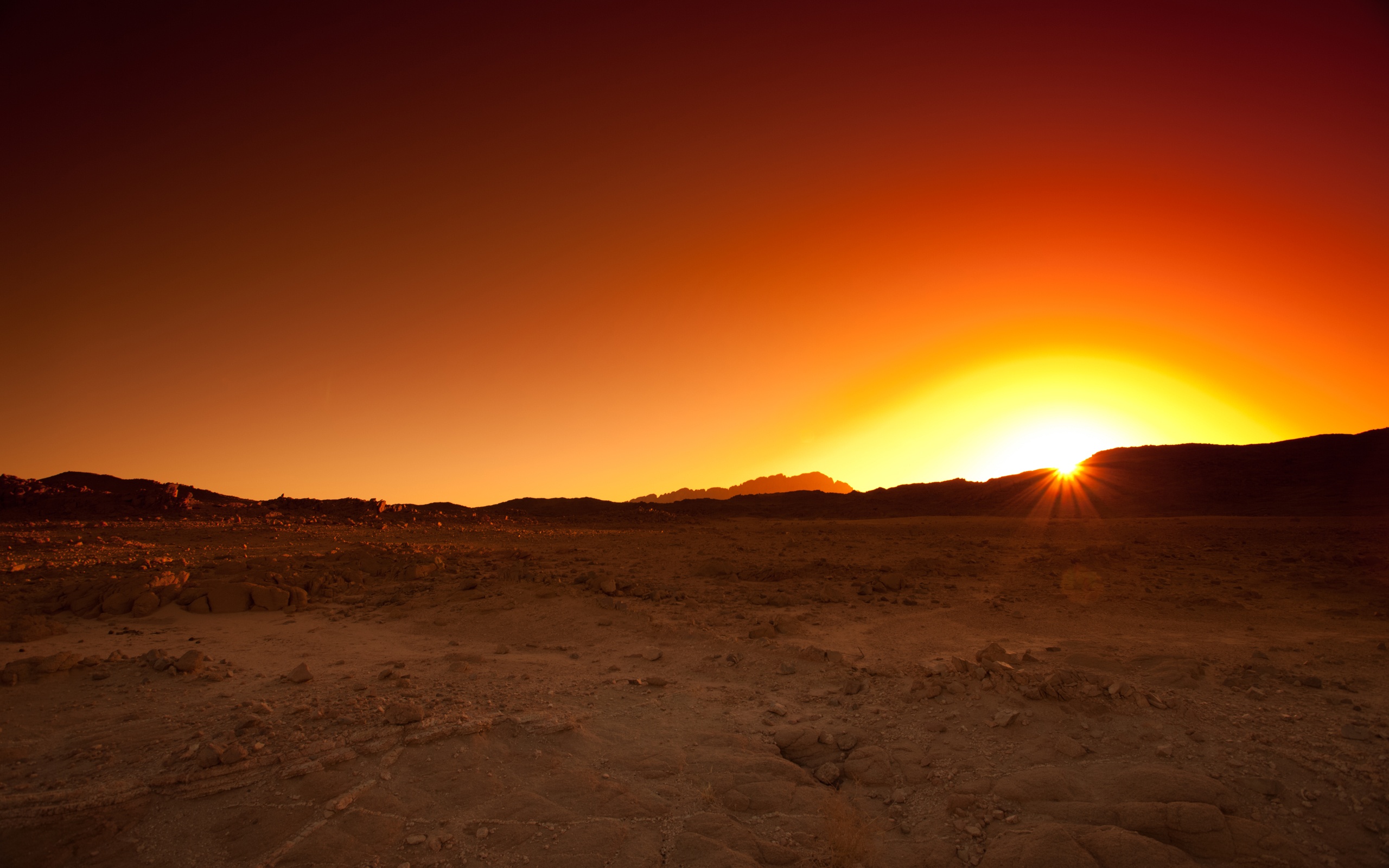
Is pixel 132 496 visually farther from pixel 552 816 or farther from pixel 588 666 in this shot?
pixel 552 816

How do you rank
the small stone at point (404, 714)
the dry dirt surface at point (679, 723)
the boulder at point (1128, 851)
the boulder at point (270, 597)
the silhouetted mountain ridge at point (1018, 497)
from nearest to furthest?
the boulder at point (1128, 851) → the dry dirt surface at point (679, 723) → the small stone at point (404, 714) → the boulder at point (270, 597) → the silhouetted mountain ridge at point (1018, 497)

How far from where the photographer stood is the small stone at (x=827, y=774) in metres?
4.94

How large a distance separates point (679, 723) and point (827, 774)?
153 centimetres

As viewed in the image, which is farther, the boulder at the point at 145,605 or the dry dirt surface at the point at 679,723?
the boulder at the point at 145,605

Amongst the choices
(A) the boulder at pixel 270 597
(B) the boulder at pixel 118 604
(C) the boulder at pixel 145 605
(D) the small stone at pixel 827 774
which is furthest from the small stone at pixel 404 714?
(B) the boulder at pixel 118 604

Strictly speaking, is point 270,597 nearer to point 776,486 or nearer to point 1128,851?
point 1128,851

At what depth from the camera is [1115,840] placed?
12.7 ft

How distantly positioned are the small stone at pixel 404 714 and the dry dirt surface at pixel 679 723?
0.05 m

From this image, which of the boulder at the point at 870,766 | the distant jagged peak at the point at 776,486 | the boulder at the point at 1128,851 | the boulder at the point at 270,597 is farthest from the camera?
the distant jagged peak at the point at 776,486

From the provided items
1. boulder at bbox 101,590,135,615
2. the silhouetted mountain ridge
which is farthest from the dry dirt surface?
the silhouetted mountain ridge

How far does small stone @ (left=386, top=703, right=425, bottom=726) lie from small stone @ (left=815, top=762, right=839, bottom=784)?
3.52 metres

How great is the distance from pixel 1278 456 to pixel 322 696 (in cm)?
5249

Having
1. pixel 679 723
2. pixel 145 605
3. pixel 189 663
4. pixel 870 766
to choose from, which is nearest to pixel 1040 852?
pixel 870 766

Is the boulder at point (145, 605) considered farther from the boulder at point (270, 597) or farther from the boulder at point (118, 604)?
the boulder at point (270, 597)
